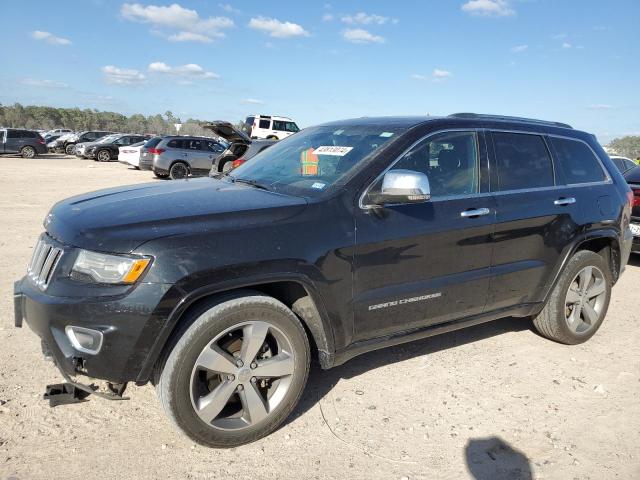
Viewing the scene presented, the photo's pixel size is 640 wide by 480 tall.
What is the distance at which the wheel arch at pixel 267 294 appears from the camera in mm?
2488

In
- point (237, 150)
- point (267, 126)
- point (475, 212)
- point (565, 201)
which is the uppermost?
point (267, 126)

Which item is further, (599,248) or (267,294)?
(599,248)

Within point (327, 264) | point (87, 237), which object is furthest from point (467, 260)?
point (87, 237)

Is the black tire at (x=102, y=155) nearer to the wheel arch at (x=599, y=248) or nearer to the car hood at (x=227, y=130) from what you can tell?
the car hood at (x=227, y=130)

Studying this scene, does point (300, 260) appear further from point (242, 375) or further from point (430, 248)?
point (430, 248)

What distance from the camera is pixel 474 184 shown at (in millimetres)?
3572

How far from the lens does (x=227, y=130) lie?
816 cm

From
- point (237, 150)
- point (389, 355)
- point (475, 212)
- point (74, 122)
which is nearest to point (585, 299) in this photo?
point (475, 212)

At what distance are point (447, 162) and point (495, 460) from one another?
75.2 inches

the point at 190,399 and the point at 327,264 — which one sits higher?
the point at 327,264

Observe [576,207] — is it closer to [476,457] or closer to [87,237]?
[476,457]

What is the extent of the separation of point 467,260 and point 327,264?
44.8 inches

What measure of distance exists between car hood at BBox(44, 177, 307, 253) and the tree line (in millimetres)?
73834

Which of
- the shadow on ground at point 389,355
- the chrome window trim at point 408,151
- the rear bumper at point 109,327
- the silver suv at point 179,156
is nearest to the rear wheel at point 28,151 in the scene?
the silver suv at point 179,156
